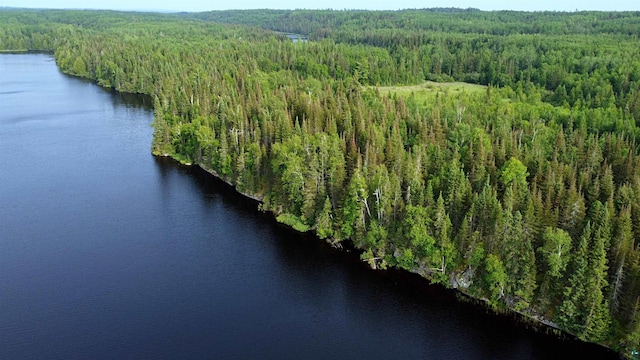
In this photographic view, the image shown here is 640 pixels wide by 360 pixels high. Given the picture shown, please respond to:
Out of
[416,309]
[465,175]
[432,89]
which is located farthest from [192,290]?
[432,89]

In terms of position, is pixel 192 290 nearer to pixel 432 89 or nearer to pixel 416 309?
pixel 416 309

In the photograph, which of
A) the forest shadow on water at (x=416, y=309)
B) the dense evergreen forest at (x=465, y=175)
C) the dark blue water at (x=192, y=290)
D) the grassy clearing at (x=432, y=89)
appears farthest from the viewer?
the grassy clearing at (x=432, y=89)

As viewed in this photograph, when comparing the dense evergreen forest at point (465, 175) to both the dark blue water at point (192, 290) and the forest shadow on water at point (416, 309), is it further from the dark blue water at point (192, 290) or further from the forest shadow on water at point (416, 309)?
the dark blue water at point (192, 290)

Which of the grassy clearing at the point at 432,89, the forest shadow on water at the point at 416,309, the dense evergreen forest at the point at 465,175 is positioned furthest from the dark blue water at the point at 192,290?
the grassy clearing at the point at 432,89

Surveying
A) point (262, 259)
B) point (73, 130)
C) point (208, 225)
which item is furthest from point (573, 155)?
point (73, 130)

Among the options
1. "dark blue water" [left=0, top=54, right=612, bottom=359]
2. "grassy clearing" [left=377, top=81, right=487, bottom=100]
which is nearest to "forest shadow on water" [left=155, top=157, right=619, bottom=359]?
"dark blue water" [left=0, top=54, right=612, bottom=359]
